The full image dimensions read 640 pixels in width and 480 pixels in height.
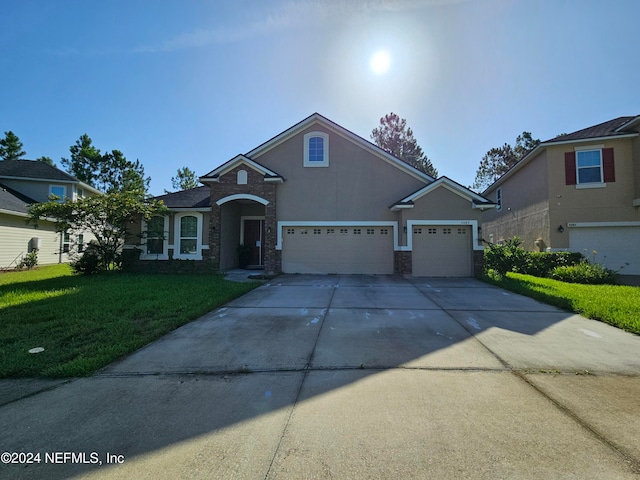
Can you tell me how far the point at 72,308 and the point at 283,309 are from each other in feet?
15.1

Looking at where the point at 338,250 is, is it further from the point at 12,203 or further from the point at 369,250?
the point at 12,203

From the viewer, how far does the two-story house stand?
14594 millimetres

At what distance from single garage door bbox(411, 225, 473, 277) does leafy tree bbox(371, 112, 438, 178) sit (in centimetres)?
2339

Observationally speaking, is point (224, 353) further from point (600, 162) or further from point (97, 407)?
point (600, 162)

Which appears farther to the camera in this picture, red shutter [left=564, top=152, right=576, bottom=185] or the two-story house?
the two-story house

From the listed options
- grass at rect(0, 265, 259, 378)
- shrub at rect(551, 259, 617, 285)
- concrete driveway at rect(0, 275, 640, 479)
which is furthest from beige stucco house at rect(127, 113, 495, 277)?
concrete driveway at rect(0, 275, 640, 479)

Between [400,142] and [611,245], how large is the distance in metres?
24.0

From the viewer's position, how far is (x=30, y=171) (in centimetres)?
1891

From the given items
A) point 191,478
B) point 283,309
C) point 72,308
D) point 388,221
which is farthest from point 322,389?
point 388,221

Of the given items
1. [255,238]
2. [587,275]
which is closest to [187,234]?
[255,238]

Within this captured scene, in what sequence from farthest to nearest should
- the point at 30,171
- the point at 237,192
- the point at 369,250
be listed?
the point at 30,171 < the point at 237,192 < the point at 369,250

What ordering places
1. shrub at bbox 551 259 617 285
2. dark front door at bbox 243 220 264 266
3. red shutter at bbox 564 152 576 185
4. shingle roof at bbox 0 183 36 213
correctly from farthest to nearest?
dark front door at bbox 243 220 264 266, shingle roof at bbox 0 183 36 213, red shutter at bbox 564 152 576 185, shrub at bbox 551 259 617 285

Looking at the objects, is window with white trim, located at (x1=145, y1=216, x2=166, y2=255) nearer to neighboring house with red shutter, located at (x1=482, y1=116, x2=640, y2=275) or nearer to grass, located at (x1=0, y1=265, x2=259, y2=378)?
grass, located at (x1=0, y1=265, x2=259, y2=378)

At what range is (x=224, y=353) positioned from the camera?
4.21 meters
